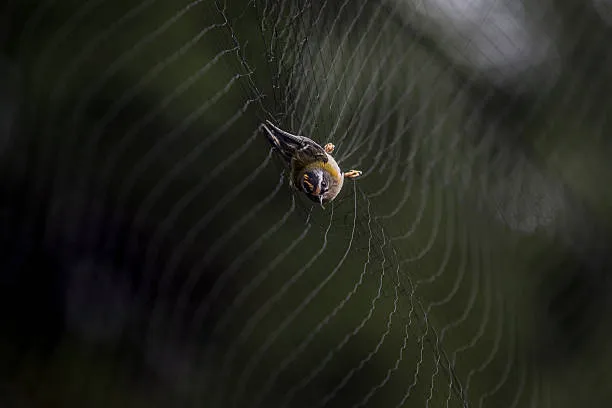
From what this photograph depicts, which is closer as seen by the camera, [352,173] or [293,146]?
[293,146]

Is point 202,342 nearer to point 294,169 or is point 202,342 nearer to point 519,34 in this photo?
point 294,169

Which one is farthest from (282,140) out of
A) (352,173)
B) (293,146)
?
(352,173)

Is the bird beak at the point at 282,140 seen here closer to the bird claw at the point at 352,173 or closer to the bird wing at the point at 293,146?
the bird wing at the point at 293,146

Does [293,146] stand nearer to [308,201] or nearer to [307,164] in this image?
[307,164]

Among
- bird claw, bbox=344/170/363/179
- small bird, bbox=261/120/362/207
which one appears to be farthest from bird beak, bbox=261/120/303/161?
bird claw, bbox=344/170/363/179

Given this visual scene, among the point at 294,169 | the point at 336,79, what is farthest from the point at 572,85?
the point at 294,169

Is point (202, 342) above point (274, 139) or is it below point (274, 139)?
below

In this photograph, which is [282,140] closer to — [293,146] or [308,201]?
[293,146]
